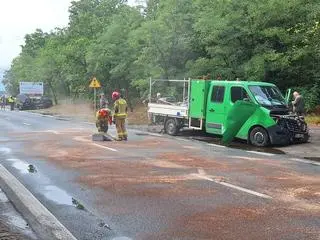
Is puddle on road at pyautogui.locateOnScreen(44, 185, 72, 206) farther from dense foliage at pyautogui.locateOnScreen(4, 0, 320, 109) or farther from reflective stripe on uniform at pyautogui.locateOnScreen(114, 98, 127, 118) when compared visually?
dense foliage at pyautogui.locateOnScreen(4, 0, 320, 109)

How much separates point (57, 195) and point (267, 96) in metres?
10.2

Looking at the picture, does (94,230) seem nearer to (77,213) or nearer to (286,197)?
(77,213)

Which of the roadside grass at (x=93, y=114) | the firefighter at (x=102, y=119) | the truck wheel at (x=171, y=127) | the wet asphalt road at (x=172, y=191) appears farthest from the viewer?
the roadside grass at (x=93, y=114)

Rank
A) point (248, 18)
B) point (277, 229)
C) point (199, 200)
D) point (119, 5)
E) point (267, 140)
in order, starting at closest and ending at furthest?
1. point (277, 229)
2. point (199, 200)
3. point (267, 140)
4. point (248, 18)
5. point (119, 5)

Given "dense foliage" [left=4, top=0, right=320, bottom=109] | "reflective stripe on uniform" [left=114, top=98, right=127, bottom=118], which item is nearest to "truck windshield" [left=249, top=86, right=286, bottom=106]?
"dense foliage" [left=4, top=0, right=320, bottom=109]

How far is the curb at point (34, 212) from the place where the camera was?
617cm

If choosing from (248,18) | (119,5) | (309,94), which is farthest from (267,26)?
(119,5)

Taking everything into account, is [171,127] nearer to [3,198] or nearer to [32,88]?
[3,198]

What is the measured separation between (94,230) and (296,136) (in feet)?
37.3

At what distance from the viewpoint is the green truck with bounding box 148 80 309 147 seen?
1634cm

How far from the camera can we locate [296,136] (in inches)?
656

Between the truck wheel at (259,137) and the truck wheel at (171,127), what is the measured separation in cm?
414

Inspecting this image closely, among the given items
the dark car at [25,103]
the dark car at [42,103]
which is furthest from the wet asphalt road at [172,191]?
the dark car at [42,103]

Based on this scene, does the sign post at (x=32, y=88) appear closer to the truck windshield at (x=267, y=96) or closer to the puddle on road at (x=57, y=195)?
the truck windshield at (x=267, y=96)
